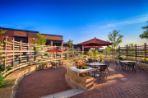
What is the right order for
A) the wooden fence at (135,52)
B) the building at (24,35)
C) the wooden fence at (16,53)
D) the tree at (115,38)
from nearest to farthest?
the wooden fence at (16,53) < the wooden fence at (135,52) < the building at (24,35) < the tree at (115,38)

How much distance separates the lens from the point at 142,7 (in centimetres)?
1442

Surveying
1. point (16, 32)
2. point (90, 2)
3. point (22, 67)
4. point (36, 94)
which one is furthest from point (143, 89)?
point (16, 32)

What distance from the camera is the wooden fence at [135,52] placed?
39.9ft

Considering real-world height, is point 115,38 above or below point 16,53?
above

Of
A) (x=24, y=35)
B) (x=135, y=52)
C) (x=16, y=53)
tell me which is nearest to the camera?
(x=16, y=53)

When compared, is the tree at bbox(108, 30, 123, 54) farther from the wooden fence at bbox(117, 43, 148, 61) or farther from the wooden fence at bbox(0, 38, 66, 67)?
the wooden fence at bbox(0, 38, 66, 67)

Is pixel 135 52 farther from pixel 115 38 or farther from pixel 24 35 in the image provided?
pixel 24 35

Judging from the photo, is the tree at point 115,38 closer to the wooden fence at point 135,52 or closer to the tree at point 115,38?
the tree at point 115,38

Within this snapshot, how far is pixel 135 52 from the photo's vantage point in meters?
13.8

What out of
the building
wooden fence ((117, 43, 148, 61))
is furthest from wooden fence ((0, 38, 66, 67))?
the building

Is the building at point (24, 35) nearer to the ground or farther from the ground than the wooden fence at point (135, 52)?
farther from the ground

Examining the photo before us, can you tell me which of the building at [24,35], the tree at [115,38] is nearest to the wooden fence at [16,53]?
the building at [24,35]

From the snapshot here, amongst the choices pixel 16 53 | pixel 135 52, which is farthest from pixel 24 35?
pixel 135 52

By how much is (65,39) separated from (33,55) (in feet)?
74.2
